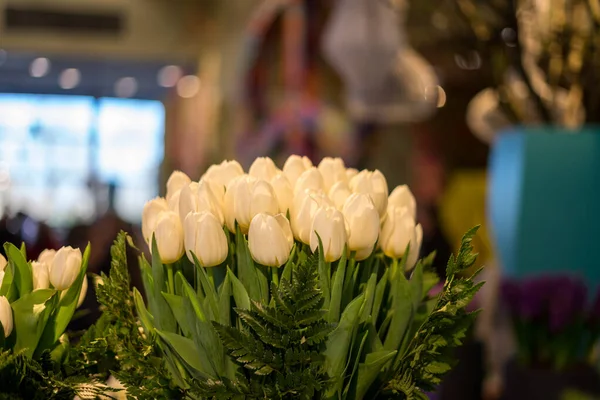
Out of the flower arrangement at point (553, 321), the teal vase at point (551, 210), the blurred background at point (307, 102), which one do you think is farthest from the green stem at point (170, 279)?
the teal vase at point (551, 210)

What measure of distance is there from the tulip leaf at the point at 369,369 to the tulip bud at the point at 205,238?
11 centimetres

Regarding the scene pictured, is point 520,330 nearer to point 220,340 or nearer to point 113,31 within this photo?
point 220,340

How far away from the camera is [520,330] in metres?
1.52

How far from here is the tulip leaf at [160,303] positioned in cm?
55

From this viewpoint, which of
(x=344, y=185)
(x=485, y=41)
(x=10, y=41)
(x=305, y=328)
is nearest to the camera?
(x=305, y=328)

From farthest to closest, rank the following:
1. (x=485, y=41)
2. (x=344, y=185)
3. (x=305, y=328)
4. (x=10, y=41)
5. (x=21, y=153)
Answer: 1. (x=21, y=153)
2. (x=10, y=41)
3. (x=485, y=41)
4. (x=344, y=185)
5. (x=305, y=328)

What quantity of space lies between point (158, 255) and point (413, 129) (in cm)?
639

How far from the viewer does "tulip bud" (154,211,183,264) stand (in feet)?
1.78

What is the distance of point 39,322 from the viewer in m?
0.54

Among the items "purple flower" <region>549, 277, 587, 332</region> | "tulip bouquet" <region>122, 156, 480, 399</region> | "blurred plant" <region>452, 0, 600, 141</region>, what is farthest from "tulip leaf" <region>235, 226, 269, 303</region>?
"blurred plant" <region>452, 0, 600, 141</region>

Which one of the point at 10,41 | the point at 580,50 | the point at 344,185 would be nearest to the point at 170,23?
the point at 10,41

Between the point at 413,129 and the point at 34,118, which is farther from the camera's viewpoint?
the point at 34,118

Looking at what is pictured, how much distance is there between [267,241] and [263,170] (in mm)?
98

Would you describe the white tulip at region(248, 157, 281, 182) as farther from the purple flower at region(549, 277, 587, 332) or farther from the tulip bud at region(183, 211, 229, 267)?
the purple flower at region(549, 277, 587, 332)
